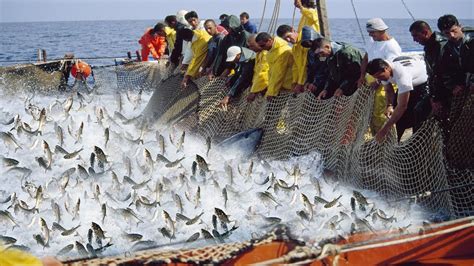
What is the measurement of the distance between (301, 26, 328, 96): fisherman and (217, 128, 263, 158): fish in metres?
1.40

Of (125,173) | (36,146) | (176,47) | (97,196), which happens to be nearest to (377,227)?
(97,196)

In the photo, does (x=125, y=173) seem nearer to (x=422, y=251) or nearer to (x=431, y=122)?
(x=431, y=122)

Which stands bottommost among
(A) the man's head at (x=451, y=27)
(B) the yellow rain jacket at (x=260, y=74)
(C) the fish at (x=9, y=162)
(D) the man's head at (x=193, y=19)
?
(C) the fish at (x=9, y=162)

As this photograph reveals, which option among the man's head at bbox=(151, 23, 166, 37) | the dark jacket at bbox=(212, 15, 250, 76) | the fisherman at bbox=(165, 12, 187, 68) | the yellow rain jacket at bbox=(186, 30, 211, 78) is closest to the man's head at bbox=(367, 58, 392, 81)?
the dark jacket at bbox=(212, 15, 250, 76)

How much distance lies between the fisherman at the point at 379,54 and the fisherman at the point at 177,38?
623cm

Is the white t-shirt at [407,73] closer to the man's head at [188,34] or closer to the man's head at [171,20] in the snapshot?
the man's head at [188,34]

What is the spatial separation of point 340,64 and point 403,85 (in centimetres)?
161

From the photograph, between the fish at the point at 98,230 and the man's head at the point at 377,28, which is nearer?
the fish at the point at 98,230

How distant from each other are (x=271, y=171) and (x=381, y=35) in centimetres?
244

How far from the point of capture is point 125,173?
1028cm

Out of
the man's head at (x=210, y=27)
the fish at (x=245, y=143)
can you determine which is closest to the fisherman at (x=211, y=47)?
the man's head at (x=210, y=27)

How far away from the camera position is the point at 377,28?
28.5ft

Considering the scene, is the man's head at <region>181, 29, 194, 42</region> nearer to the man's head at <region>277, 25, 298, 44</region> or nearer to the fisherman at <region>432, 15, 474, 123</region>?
the man's head at <region>277, 25, 298, 44</region>

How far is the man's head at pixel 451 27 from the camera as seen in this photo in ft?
25.9
